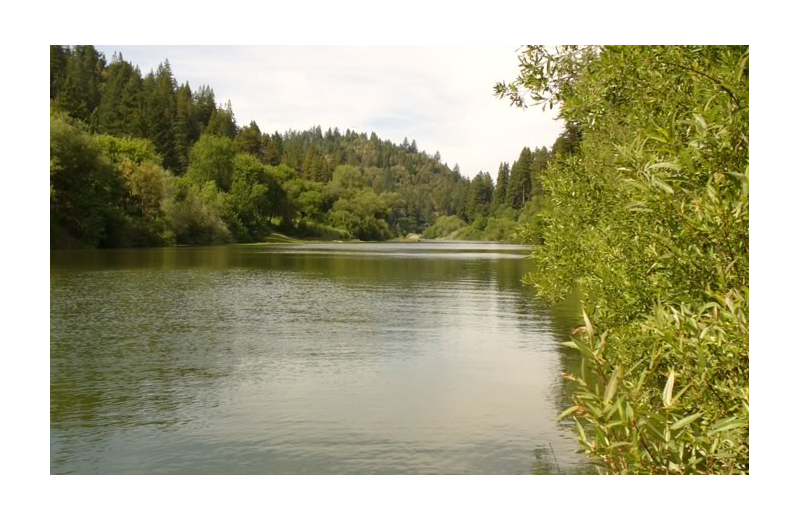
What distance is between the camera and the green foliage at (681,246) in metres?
7.82

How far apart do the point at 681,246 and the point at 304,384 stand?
13.8 meters

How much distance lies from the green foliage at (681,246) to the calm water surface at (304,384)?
206 inches

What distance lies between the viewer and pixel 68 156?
307ft

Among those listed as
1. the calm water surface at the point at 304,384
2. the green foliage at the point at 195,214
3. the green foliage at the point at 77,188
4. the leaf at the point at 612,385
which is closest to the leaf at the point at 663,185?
the leaf at the point at 612,385

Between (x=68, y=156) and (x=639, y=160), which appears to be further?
(x=68, y=156)

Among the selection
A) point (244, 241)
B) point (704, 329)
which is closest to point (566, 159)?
point (704, 329)

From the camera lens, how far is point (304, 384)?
21547mm

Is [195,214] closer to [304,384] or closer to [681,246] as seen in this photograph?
[304,384]

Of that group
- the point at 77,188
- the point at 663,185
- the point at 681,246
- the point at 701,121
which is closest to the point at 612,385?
the point at 663,185

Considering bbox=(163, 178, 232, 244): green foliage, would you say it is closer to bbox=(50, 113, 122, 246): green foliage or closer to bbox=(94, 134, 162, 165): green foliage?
bbox=(94, 134, 162, 165): green foliage

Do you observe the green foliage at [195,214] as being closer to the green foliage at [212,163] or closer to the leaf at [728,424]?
the green foliage at [212,163]
